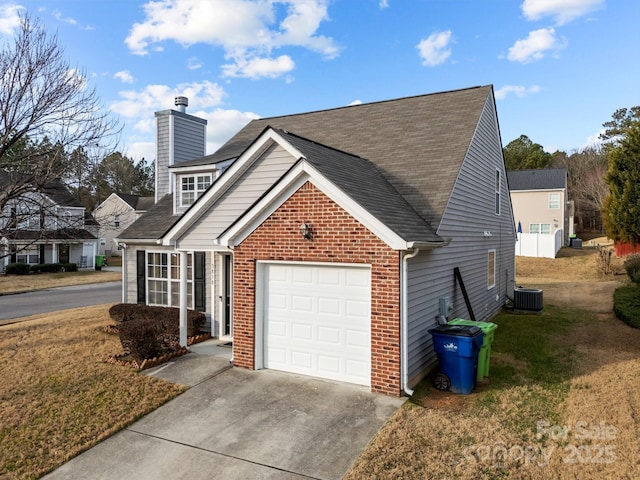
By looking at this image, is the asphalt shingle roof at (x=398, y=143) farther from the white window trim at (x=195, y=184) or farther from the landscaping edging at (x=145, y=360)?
the landscaping edging at (x=145, y=360)

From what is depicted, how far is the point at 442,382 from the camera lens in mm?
8070

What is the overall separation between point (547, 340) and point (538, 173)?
3761 centimetres

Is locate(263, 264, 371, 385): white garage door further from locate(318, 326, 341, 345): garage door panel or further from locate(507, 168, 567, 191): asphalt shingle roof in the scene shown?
locate(507, 168, 567, 191): asphalt shingle roof

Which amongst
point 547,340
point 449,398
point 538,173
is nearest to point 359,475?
point 449,398

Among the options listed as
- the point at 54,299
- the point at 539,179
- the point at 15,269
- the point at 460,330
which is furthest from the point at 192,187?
the point at 539,179

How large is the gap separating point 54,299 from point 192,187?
14.5 metres

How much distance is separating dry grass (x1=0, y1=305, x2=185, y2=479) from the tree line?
2593cm

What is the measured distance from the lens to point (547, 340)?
453 inches

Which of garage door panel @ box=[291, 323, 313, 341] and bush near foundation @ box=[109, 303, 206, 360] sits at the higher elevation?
garage door panel @ box=[291, 323, 313, 341]

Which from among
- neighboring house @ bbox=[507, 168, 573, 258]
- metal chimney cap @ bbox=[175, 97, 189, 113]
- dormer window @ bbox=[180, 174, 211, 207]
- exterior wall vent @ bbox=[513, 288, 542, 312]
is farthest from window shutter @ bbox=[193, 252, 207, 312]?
neighboring house @ bbox=[507, 168, 573, 258]

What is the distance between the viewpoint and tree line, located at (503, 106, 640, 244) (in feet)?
78.4

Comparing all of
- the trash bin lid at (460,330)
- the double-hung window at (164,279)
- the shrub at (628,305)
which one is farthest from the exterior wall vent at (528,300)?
the double-hung window at (164,279)

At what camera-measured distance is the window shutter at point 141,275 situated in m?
13.2

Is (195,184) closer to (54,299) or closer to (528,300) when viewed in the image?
(528,300)
